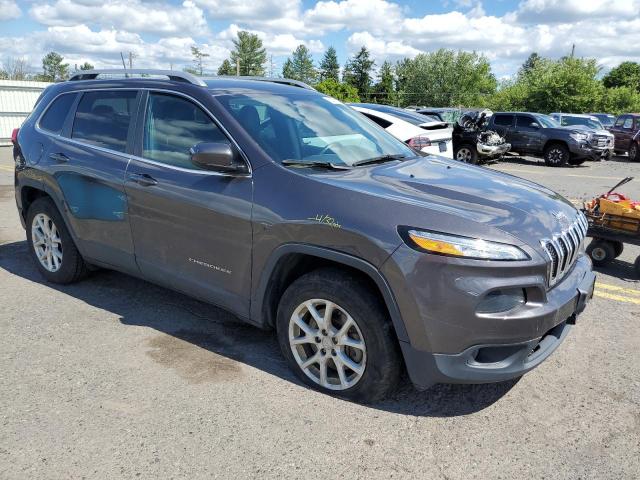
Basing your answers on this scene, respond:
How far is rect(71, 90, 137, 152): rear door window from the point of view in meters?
4.05

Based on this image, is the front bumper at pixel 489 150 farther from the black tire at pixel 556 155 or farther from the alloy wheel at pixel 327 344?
the alloy wheel at pixel 327 344

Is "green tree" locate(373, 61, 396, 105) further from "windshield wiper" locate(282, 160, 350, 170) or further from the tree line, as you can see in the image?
"windshield wiper" locate(282, 160, 350, 170)

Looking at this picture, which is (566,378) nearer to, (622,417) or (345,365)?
(622,417)

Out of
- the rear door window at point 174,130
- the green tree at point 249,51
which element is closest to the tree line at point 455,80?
the green tree at point 249,51

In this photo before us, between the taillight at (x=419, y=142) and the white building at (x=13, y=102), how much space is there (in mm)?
15044

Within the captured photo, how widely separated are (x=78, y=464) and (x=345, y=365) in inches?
55.4

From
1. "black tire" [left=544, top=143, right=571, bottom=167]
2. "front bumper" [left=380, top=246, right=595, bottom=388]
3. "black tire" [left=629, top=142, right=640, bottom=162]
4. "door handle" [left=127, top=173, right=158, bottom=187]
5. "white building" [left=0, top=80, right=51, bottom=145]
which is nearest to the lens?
"front bumper" [left=380, top=246, right=595, bottom=388]

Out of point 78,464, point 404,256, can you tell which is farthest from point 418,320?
point 78,464

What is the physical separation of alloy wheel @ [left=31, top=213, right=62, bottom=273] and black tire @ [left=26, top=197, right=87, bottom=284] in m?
0.03

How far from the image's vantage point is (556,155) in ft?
58.1

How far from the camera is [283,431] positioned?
2854 mm

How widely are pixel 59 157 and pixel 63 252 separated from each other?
812 mm

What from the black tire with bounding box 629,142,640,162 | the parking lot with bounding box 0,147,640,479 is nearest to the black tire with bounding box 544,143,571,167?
the black tire with bounding box 629,142,640,162

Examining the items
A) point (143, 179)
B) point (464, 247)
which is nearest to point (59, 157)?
point (143, 179)
